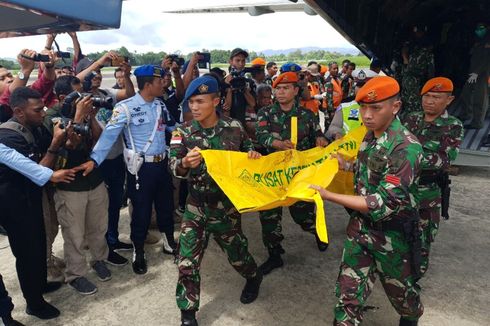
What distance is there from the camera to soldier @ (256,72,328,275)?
165 inches

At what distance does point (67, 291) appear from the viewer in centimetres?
386

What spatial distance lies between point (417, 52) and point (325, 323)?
20.1ft

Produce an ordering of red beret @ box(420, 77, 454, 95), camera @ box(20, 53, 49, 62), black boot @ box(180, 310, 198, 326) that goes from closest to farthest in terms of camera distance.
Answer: black boot @ box(180, 310, 198, 326)
camera @ box(20, 53, 49, 62)
red beret @ box(420, 77, 454, 95)

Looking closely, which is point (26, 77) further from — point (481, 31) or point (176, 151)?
point (481, 31)

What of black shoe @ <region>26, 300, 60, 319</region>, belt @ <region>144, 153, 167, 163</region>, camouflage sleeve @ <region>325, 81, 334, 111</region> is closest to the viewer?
black shoe @ <region>26, 300, 60, 319</region>

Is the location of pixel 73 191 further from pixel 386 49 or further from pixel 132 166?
pixel 386 49

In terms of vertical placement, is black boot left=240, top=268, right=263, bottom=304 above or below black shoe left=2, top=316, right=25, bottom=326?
above

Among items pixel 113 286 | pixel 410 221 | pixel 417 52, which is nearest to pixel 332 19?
pixel 417 52

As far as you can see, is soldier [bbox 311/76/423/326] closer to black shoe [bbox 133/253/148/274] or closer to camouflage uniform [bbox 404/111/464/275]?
camouflage uniform [bbox 404/111/464/275]

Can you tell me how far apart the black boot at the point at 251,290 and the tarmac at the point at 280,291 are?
58 millimetres

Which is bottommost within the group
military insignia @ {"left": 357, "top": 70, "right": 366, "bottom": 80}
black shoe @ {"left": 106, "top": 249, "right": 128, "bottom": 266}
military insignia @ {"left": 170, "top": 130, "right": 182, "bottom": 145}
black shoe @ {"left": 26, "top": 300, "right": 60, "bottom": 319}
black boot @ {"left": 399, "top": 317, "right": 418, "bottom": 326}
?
black shoe @ {"left": 26, "top": 300, "right": 60, "bottom": 319}

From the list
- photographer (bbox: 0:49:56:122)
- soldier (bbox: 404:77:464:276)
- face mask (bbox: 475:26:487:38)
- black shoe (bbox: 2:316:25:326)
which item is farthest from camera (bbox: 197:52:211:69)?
face mask (bbox: 475:26:487:38)

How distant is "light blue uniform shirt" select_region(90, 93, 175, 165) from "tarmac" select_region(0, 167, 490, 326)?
4.78ft

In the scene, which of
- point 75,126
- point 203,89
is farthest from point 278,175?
point 75,126
